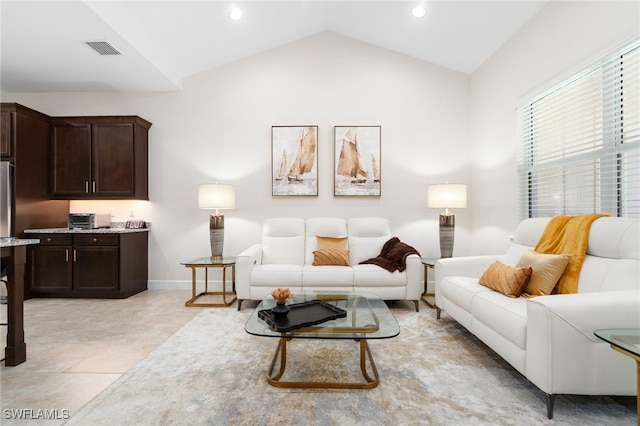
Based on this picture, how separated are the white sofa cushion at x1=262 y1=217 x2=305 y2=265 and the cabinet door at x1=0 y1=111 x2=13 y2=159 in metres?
2.98

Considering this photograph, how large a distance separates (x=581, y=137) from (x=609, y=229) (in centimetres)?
91

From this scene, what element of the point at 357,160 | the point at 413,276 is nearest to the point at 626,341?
the point at 413,276

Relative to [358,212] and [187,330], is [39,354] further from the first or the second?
[358,212]

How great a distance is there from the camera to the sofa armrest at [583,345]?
5.15ft

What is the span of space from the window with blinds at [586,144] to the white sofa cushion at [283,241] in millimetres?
2439

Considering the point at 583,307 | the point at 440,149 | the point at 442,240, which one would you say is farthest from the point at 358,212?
the point at 583,307

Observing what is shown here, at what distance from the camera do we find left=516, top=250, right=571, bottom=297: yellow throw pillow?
2.17 m

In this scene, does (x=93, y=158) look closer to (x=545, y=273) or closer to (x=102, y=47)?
(x=102, y=47)

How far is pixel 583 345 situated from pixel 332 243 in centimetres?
257

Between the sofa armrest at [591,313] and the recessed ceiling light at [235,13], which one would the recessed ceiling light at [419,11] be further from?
the sofa armrest at [591,313]

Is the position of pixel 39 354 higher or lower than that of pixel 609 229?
lower

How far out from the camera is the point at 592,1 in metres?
2.39

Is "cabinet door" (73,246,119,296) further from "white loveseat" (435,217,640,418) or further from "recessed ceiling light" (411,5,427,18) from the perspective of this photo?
"recessed ceiling light" (411,5,427,18)

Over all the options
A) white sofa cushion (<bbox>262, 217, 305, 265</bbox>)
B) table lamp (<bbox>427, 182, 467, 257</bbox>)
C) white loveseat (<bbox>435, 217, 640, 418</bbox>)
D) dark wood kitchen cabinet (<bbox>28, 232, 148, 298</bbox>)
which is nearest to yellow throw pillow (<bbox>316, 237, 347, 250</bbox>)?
white sofa cushion (<bbox>262, 217, 305, 265</bbox>)
